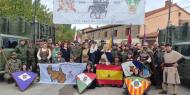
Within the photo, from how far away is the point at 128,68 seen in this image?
1535 cm

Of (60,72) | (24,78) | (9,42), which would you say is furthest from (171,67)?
(9,42)

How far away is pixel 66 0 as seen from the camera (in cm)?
1755

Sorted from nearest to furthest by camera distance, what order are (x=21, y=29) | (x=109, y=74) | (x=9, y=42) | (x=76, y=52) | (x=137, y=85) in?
(x=137, y=85) < (x=109, y=74) < (x=76, y=52) < (x=9, y=42) < (x=21, y=29)

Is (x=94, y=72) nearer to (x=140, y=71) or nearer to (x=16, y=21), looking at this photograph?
(x=140, y=71)

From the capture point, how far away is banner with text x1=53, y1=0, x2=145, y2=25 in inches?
674

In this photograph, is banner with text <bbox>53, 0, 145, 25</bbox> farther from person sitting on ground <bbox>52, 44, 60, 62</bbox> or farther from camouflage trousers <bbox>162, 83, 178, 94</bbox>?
camouflage trousers <bbox>162, 83, 178, 94</bbox>

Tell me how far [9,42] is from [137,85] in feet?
18.6

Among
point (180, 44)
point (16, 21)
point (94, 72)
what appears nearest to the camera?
point (94, 72)

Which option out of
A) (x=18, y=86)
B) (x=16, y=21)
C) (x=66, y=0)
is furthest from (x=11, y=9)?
(x=18, y=86)

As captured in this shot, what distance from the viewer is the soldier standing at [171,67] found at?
14.0m

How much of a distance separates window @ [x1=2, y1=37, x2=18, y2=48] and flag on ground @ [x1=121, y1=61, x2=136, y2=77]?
4471 mm

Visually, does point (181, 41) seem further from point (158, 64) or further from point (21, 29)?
point (21, 29)

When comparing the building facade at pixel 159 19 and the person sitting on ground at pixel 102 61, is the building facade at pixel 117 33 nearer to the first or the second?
the building facade at pixel 159 19

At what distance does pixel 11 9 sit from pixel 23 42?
2215 centimetres
